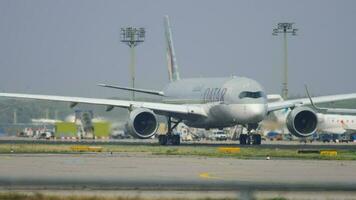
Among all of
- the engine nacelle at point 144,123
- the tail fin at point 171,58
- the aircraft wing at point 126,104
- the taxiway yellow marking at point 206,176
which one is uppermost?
the tail fin at point 171,58

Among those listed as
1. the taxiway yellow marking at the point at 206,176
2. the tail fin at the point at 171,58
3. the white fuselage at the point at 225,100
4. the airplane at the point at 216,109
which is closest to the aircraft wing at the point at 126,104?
the airplane at the point at 216,109

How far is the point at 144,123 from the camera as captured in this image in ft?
206

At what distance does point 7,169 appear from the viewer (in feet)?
105

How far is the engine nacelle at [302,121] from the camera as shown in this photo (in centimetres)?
6388

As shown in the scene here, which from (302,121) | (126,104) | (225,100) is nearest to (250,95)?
(225,100)

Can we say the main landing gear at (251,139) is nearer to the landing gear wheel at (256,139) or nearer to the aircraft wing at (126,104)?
the landing gear wheel at (256,139)

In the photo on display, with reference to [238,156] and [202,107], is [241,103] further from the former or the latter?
[238,156]

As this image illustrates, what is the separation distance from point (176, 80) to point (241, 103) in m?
14.8

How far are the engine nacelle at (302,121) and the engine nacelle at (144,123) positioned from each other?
371 inches

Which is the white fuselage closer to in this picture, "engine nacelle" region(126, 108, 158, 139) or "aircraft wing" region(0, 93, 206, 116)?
"aircraft wing" region(0, 93, 206, 116)

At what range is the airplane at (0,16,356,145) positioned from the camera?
62.8m

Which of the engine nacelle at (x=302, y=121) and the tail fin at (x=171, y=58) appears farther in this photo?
the tail fin at (x=171, y=58)

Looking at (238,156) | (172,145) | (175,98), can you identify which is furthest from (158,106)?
(238,156)

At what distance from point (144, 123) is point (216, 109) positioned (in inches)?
238
